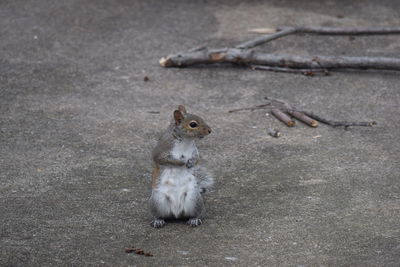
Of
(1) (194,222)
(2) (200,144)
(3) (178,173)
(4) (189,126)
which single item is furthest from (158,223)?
(2) (200,144)

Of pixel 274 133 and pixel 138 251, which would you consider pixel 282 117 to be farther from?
pixel 138 251

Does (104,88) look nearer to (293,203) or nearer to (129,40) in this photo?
(129,40)

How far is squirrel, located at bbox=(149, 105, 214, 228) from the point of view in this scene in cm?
507

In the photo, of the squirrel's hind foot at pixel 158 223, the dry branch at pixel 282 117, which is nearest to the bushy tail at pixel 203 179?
the squirrel's hind foot at pixel 158 223

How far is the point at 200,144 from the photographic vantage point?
260 inches

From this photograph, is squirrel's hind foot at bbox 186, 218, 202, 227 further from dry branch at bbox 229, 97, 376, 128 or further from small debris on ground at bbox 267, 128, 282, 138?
dry branch at bbox 229, 97, 376, 128

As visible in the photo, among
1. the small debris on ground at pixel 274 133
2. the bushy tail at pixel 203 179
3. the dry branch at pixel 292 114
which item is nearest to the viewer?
the bushy tail at pixel 203 179

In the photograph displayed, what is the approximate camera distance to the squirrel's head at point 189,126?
5.06m

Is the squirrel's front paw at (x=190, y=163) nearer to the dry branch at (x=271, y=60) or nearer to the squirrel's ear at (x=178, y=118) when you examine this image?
the squirrel's ear at (x=178, y=118)

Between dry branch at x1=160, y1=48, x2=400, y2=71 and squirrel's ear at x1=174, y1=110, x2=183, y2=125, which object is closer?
squirrel's ear at x1=174, y1=110, x2=183, y2=125

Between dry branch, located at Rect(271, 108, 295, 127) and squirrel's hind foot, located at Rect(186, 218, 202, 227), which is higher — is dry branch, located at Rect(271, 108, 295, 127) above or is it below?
above

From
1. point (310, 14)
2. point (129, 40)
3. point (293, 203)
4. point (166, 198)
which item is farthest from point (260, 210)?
point (310, 14)

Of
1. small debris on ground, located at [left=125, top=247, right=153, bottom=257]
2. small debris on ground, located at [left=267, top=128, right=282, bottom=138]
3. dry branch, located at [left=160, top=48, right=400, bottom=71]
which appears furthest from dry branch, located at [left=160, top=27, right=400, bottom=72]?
small debris on ground, located at [left=125, top=247, right=153, bottom=257]

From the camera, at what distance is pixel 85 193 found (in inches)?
222
